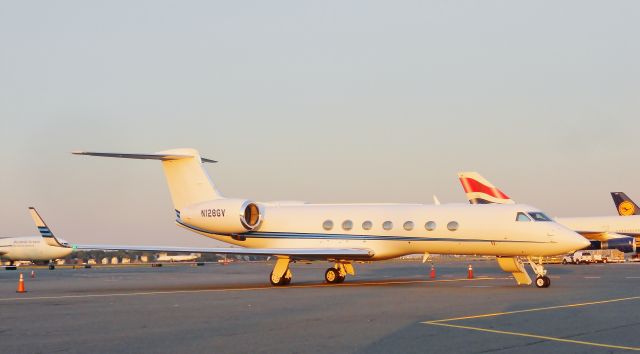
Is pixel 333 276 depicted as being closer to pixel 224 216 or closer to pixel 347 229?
pixel 347 229

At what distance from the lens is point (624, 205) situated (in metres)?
60.9

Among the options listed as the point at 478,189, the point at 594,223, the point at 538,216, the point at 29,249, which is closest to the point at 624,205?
the point at 594,223

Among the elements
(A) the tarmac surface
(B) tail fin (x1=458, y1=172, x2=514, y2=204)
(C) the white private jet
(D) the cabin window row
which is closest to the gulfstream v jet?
(D) the cabin window row

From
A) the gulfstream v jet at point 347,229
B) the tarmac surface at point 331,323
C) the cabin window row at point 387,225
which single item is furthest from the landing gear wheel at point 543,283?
the cabin window row at point 387,225

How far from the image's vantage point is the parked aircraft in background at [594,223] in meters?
41.0

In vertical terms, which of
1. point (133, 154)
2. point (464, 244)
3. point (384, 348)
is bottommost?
point (384, 348)

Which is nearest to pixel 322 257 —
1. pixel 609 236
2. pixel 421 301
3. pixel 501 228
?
pixel 501 228

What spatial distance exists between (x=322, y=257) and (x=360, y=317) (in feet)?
32.8

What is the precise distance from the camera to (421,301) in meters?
14.8

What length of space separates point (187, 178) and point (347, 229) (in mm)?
6389

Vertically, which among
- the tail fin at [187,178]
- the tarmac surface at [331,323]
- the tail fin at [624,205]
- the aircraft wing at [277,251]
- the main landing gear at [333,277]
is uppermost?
the tail fin at [624,205]

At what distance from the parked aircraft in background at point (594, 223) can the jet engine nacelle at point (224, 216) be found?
20334 mm

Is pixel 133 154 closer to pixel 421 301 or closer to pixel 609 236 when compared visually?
pixel 421 301

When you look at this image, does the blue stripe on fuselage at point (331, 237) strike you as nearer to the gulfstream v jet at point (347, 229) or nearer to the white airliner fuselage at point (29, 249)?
the gulfstream v jet at point (347, 229)
